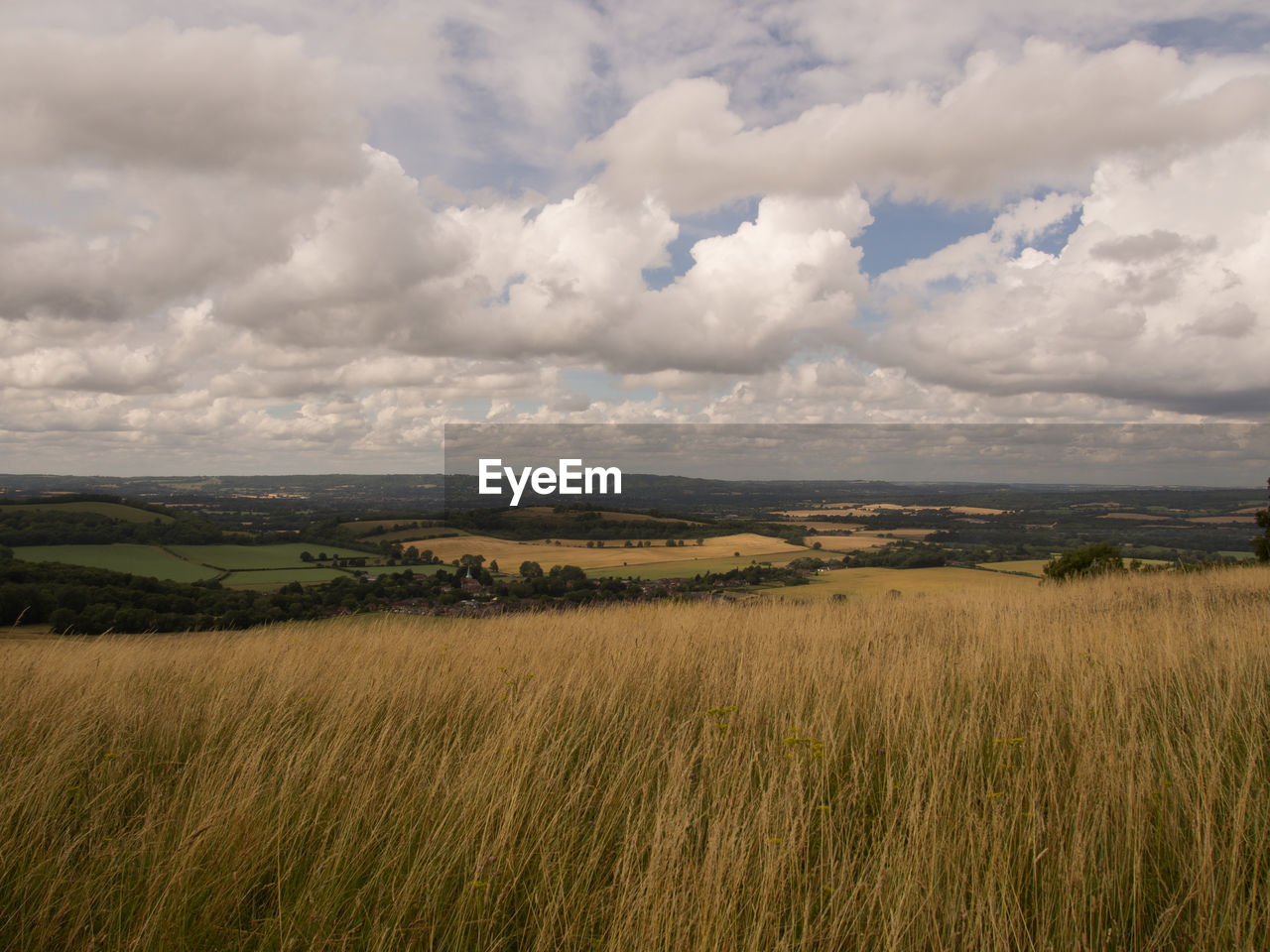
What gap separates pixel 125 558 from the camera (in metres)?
32.4

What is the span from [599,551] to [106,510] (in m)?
34.0

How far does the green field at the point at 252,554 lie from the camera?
1289 inches

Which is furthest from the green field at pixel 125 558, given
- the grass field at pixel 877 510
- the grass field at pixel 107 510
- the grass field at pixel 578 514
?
the grass field at pixel 877 510

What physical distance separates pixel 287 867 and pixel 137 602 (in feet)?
72.1

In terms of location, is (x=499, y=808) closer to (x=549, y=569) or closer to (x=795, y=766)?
(x=795, y=766)

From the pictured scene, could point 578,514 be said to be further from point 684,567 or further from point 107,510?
point 107,510

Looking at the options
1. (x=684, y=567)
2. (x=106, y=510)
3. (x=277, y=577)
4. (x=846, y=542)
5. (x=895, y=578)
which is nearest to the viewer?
(x=895, y=578)

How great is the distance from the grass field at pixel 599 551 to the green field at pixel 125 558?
10447 millimetres

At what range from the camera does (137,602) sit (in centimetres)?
1962

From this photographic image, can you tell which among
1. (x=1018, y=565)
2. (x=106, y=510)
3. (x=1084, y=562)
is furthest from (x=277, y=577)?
(x=1018, y=565)

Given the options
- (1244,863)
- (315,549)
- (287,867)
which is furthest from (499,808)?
(315,549)

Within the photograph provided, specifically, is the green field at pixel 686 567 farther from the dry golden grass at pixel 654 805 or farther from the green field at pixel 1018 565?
the dry golden grass at pixel 654 805

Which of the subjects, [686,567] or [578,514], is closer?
[686,567]

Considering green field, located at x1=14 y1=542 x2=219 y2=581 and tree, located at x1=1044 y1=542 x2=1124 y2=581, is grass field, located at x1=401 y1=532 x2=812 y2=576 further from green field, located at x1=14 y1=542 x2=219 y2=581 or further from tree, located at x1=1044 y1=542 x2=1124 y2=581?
tree, located at x1=1044 y1=542 x2=1124 y2=581
